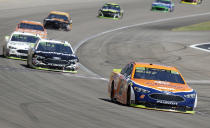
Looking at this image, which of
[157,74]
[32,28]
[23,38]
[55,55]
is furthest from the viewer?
[32,28]

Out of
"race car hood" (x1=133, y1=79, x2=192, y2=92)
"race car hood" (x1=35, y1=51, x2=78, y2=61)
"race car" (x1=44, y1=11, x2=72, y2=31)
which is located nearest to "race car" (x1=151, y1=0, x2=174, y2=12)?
"race car" (x1=44, y1=11, x2=72, y2=31)

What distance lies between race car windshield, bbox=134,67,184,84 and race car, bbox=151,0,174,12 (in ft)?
166

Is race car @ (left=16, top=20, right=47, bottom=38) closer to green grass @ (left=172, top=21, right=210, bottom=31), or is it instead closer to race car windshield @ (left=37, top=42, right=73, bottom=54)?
race car windshield @ (left=37, top=42, right=73, bottom=54)

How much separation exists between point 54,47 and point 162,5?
139 feet

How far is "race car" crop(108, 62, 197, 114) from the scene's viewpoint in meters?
15.2

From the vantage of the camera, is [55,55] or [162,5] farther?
[162,5]

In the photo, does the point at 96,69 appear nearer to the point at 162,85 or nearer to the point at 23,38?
the point at 23,38

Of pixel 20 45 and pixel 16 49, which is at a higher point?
pixel 20 45

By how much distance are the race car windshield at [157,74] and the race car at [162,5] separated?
5063 cm

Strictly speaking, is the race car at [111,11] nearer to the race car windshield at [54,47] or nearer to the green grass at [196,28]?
the green grass at [196,28]

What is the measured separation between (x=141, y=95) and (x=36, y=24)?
2433 cm

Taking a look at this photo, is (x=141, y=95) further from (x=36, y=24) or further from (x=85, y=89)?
(x=36, y=24)

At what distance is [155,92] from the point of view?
50.1 feet

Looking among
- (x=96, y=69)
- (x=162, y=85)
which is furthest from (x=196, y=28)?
(x=162, y=85)
